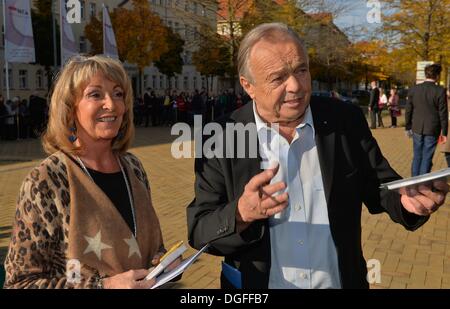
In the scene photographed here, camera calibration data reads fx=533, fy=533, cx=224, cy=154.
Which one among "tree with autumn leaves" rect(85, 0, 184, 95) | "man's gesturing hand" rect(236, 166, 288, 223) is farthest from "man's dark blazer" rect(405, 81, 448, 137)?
"tree with autumn leaves" rect(85, 0, 184, 95)

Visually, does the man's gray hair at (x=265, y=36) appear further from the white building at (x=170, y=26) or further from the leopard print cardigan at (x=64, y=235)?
the white building at (x=170, y=26)

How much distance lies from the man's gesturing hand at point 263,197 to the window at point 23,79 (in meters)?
36.0

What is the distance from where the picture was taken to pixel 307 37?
87.9ft

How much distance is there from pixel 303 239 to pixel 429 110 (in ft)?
22.2

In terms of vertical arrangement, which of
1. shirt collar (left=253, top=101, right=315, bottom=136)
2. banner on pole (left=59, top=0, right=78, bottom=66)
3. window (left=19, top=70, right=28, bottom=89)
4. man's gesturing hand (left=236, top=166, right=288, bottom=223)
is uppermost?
banner on pole (left=59, top=0, right=78, bottom=66)

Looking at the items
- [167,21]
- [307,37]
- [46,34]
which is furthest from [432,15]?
[167,21]

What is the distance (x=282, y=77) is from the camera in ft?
6.18

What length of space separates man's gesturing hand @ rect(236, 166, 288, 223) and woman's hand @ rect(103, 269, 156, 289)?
16.2 inches

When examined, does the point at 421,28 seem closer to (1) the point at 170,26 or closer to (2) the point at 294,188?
(2) the point at 294,188

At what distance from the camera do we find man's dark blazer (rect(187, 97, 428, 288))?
188 cm

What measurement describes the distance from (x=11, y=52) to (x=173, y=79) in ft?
121

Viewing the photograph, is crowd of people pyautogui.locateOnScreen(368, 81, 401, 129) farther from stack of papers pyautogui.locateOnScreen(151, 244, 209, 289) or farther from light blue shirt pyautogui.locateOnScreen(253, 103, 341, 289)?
stack of papers pyautogui.locateOnScreen(151, 244, 209, 289)

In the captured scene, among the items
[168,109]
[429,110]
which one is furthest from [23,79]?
[429,110]
